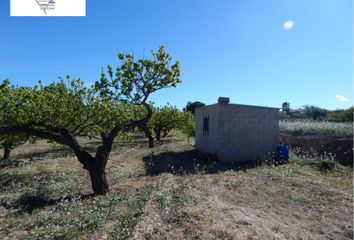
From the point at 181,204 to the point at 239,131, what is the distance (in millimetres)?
8755

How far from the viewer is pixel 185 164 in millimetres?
14055

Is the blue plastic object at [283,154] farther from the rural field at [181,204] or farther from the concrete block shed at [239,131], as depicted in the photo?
the rural field at [181,204]

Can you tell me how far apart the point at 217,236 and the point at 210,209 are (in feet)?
4.82

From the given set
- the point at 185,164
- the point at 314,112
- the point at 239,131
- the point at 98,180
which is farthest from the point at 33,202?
the point at 314,112

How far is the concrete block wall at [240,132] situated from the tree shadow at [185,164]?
75 centimetres

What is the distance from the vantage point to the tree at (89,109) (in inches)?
325

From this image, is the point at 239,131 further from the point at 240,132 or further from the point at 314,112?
the point at 314,112

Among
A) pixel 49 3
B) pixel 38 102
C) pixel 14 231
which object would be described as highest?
pixel 49 3

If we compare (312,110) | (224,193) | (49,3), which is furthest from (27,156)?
(312,110)

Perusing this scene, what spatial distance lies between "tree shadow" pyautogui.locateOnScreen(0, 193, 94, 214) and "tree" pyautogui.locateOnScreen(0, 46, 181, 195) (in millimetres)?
701

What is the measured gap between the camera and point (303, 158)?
14977 mm

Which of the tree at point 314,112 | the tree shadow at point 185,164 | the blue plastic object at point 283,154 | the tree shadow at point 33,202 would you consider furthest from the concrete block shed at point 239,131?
the tree at point 314,112

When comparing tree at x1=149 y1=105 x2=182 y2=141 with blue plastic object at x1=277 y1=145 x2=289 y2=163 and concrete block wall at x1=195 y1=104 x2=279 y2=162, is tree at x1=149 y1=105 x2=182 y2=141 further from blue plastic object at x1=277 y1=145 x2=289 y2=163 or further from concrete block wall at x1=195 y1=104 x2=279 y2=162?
blue plastic object at x1=277 y1=145 x2=289 y2=163

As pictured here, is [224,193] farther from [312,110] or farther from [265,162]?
[312,110]
